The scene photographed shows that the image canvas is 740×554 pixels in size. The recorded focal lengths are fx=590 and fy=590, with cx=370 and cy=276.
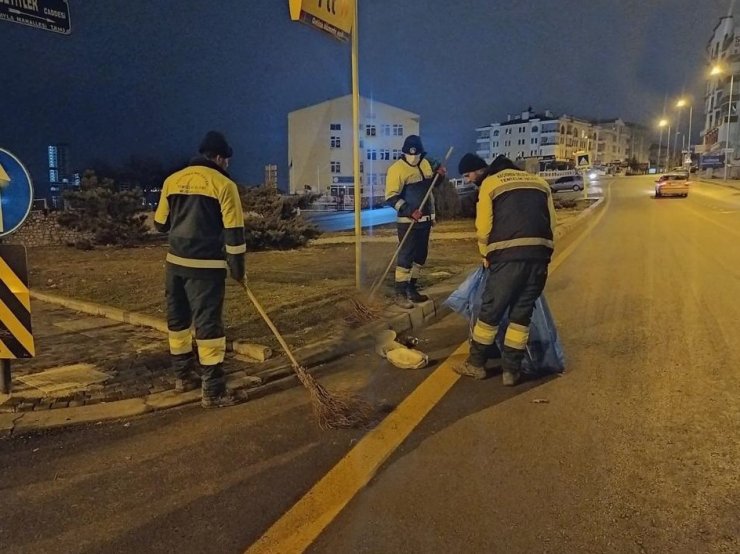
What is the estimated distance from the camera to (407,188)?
703cm

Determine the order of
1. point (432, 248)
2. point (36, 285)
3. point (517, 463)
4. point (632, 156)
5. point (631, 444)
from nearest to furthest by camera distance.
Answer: point (517, 463) < point (631, 444) < point (36, 285) < point (432, 248) < point (632, 156)

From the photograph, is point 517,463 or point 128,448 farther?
point 128,448

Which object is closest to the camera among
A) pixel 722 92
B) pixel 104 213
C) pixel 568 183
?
pixel 104 213

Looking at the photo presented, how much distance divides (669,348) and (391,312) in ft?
9.50

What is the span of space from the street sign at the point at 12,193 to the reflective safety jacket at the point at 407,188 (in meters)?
3.78

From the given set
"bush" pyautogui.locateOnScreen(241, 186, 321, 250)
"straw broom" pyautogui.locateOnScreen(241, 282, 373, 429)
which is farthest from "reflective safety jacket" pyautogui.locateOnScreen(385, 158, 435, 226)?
"bush" pyautogui.locateOnScreen(241, 186, 321, 250)

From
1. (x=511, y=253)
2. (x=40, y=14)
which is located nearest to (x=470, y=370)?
(x=511, y=253)

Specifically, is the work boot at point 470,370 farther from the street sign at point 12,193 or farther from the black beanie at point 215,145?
the street sign at point 12,193

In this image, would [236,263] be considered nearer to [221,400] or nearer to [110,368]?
[221,400]

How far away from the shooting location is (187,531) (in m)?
2.79

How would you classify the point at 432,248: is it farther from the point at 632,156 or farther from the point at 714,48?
the point at 632,156

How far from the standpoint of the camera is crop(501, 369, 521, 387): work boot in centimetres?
469

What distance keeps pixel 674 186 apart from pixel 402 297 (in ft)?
105

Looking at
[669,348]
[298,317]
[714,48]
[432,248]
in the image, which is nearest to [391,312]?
[298,317]
